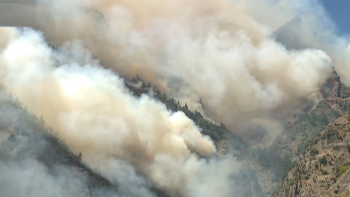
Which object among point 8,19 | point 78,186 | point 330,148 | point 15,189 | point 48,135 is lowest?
point 8,19

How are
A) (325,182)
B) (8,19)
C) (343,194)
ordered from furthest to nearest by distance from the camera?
1. (325,182)
2. (343,194)
3. (8,19)

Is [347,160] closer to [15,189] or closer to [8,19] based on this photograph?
[15,189]

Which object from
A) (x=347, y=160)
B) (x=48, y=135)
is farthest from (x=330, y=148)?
(x=48, y=135)

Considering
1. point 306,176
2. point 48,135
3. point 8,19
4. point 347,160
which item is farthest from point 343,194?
point 48,135

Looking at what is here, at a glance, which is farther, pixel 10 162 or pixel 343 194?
pixel 10 162

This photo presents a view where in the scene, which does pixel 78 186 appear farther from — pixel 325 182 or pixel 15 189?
pixel 325 182

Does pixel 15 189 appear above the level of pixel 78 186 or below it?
below

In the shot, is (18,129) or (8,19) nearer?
(8,19)

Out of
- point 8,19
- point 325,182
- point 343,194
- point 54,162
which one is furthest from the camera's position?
point 54,162

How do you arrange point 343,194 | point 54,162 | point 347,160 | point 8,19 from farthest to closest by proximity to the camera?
point 54,162 → point 347,160 → point 343,194 → point 8,19
